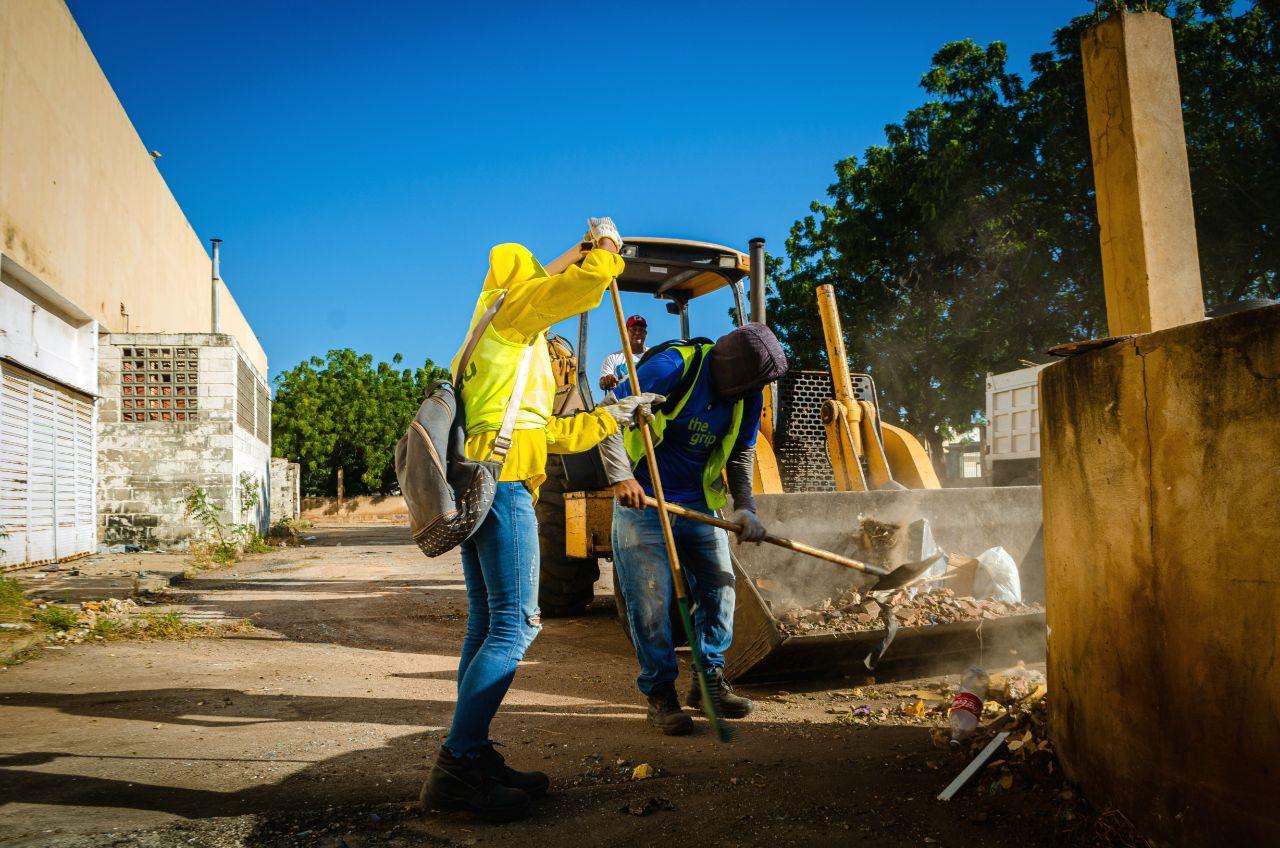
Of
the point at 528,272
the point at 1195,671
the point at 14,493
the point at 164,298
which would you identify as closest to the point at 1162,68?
the point at 1195,671

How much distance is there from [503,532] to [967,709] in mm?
1911

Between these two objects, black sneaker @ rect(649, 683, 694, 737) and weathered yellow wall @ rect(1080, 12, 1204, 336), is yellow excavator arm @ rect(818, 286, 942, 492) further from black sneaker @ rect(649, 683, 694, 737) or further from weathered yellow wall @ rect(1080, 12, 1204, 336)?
weathered yellow wall @ rect(1080, 12, 1204, 336)

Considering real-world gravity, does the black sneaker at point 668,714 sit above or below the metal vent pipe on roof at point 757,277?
below

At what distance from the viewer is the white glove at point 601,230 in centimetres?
314

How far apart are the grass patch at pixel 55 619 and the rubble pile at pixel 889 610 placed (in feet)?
17.4

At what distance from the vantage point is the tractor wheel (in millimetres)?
7020

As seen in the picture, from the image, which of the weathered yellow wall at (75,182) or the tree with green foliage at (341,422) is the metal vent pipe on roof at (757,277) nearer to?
the weathered yellow wall at (75,182)

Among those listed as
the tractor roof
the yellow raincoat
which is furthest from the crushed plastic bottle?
the tractor roof

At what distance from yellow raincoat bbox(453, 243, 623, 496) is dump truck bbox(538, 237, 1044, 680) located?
5.82 feet

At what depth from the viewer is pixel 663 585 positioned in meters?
3.93

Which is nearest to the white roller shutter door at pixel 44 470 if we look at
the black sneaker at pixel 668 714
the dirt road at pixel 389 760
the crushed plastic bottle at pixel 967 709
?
the dirt road at pixel 389 760

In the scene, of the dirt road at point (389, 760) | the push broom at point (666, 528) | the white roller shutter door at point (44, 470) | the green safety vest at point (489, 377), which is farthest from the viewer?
the white roller shutter door at point (44, 470)

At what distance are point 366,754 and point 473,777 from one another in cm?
94

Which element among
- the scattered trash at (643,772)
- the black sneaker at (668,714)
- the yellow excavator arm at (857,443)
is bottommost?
the scattered trash at (643,772)
